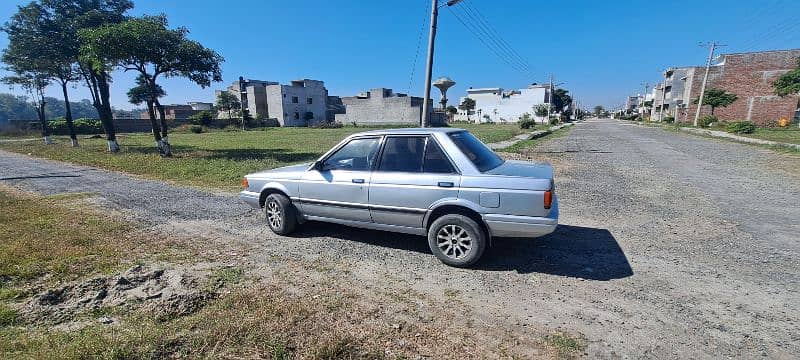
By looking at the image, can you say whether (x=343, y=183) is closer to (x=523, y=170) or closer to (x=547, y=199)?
(x=523, y=170)

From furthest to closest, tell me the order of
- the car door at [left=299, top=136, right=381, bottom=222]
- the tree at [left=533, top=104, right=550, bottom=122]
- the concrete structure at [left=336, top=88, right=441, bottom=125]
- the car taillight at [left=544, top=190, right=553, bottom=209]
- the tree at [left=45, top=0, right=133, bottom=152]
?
the tree at [left=533, top=104, right=550, bottom=122] → the concrete structure at [left=336, top=88, right=441, bottom=125] → the tree at [left=45, top=0, right=133, bottom=152] → the car door at [left=299, top=136, right=381, bottom=222] → the car taillight at [left=544, top=190, right=553, bottom=209]

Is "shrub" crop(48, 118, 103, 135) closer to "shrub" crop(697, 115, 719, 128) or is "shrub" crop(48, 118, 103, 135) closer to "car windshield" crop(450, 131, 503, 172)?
"car windshield" crop(450, 131, 503, 172)

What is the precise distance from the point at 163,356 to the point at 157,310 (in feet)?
2.52

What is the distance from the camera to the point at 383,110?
216 feet

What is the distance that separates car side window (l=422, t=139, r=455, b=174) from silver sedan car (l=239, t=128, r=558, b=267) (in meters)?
0.01

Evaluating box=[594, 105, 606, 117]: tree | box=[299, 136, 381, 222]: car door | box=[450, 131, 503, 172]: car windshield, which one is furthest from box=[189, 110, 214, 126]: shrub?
box=[594, 105, 606, 117]: tree

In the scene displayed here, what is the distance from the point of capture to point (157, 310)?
10.2 ft

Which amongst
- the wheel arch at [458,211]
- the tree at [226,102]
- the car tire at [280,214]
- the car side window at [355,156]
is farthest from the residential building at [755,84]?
the tree at [226,102]

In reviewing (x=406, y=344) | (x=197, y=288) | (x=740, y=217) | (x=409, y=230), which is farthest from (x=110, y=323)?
→ (x=740, y=217)

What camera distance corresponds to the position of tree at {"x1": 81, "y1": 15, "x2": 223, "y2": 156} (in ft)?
43.0

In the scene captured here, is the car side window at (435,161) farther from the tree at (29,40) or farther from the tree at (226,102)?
the tree at (226,102)

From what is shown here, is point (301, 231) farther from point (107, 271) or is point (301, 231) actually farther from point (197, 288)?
point (107, 271)

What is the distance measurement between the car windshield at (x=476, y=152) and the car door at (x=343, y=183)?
110 cm

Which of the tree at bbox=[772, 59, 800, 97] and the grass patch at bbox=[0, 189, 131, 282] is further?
the tree at bbox=[772, 59, 800, 97]
